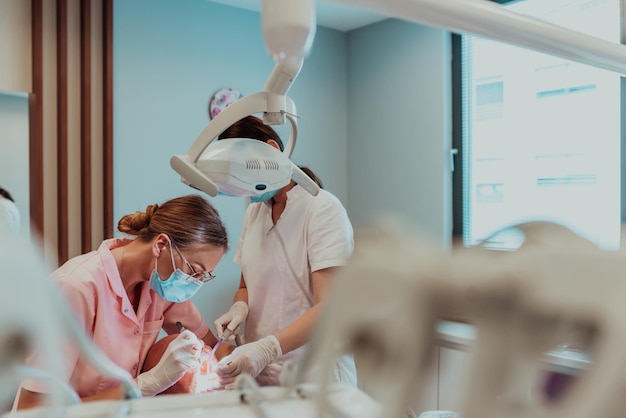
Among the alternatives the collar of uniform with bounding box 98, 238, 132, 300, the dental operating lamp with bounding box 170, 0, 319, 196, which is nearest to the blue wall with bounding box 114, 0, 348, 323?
the collar of uniform with bounding box 98, 238, 132, 300

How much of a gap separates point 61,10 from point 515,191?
2.66 meters

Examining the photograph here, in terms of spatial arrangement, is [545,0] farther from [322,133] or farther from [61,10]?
[61,10]

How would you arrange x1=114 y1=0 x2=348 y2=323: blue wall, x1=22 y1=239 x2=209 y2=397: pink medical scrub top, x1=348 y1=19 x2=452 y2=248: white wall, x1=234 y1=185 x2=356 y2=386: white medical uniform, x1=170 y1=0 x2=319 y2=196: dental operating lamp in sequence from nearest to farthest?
1. x1=170 y1=0 x2=319 y2=196: dental operating lamp
2. x1=22 y1=239 x2=209 y2=397: pink medical scrub top
3. x1=234 y1=185 x2=356 y2=386: white medical uniform
4. x1=114 y1=0 x2=348 y2=323: blue wall
5. x1=348 y1=19 x2=452 y2=248: white wall

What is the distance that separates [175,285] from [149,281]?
0.08 metres

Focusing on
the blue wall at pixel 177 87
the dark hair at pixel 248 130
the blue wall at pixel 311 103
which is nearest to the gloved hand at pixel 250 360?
the dark hair at pixel 248 130

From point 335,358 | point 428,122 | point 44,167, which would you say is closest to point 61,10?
point 44,167

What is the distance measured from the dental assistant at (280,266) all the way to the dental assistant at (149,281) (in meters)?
0.16

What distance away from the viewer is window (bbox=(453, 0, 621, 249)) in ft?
9.86

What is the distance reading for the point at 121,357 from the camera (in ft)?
5.29

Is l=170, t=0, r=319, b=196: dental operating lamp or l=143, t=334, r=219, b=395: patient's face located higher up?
l=170, t=0, r=319, b=196: dental operating lamp

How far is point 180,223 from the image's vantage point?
5.77ft

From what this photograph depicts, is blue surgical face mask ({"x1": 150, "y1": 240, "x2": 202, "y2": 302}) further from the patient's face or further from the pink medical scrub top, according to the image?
the patient's face

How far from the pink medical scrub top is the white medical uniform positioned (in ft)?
1.10

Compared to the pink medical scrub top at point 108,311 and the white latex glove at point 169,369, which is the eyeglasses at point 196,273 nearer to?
the pink medical scrub top at point 108,311
